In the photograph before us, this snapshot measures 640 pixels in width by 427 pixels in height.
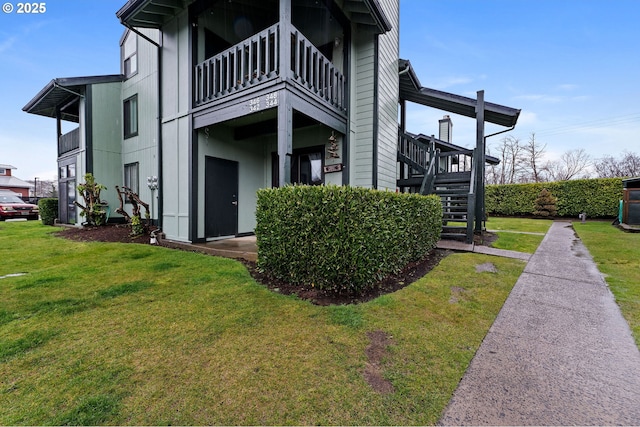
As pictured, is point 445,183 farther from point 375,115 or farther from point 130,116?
point 130,116

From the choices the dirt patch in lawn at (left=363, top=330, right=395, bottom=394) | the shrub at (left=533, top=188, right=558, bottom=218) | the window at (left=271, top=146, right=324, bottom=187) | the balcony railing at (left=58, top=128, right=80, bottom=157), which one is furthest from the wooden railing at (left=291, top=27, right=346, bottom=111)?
the shrub at (left=533, top=188, right=558, bottom=218)

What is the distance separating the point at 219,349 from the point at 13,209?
20.8m

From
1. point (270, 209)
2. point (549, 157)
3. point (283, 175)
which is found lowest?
point (270, 209)

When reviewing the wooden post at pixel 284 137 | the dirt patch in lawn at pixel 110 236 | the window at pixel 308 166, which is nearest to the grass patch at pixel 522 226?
the window at pixel 308 166

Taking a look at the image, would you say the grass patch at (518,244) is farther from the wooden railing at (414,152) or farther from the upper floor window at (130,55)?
the upper floor window at (130,55)

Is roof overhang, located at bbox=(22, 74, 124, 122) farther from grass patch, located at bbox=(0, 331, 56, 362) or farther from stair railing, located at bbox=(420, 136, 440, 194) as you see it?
stair railing, located at bbox=(420, 136, 440, 194)

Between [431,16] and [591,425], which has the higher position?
[431,16]

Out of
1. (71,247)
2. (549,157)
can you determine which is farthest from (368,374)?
(549,157)

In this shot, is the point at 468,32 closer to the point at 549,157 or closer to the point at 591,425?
the point at 591,425

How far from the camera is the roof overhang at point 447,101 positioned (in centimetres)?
788

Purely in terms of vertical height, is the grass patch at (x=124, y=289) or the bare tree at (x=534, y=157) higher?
the bare tree at (x=534, y=157)

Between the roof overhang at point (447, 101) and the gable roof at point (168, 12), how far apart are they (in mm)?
2487

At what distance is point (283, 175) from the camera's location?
4645 mm

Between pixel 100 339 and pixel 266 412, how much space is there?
1.90 meters
